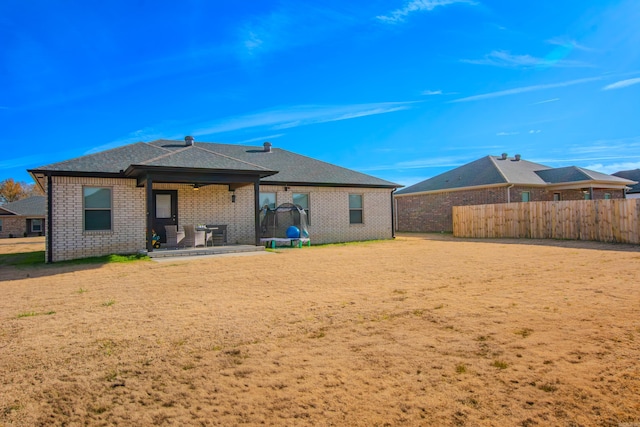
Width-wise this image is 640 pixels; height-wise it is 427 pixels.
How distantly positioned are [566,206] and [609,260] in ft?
25.9

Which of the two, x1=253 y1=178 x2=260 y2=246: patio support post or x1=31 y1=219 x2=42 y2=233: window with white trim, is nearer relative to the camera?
x1=253 y1=178 x2=260 y2=246: patio support post

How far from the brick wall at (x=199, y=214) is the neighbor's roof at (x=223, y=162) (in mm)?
433

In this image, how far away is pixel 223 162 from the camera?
13586 mm

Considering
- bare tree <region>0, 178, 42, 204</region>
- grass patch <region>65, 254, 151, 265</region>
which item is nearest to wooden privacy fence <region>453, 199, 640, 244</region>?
grass patch <region>65, 254, 151, 265</region>

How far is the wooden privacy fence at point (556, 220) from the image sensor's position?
601 inches

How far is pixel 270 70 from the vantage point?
16.0m

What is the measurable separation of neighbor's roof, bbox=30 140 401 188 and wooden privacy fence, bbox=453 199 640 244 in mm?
5370

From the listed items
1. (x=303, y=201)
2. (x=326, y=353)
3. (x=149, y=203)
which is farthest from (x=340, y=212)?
(x=326, y=353)

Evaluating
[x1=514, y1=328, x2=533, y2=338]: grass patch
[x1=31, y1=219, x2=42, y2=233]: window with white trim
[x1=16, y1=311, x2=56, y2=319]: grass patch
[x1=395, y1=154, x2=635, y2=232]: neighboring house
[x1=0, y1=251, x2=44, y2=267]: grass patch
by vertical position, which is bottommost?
[x1=514, y1=328, x2=533, y2=338]: grass patch

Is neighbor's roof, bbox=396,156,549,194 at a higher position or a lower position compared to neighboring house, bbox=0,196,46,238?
higher

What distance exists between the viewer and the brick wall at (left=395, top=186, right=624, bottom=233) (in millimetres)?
24362

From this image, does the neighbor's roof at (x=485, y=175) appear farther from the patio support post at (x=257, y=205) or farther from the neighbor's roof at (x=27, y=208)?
the neighbor's roof at (x=27, y=208)

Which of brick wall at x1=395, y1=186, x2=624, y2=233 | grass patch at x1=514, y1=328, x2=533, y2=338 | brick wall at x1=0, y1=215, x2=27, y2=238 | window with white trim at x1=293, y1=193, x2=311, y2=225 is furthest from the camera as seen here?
brick wall at x1=0, y1=215, x2=27, y2=238

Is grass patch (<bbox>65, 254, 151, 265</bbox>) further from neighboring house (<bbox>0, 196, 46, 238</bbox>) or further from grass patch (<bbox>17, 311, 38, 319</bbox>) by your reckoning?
neighboring house (<bbox>0, 196, 46, 238</bbox>)
